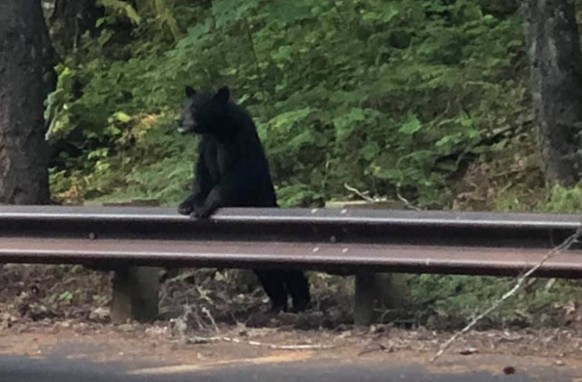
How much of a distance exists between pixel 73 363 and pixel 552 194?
A: 4.61 metres

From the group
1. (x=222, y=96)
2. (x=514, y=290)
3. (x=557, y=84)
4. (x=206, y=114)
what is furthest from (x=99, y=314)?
(x=557, y=84)

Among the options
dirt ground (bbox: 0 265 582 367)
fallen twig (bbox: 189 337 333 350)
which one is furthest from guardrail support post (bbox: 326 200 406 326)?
fallen twig (bbox: 189 337 333 350)

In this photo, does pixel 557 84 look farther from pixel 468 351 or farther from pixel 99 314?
pixel 99 314

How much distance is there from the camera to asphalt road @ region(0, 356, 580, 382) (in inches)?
233

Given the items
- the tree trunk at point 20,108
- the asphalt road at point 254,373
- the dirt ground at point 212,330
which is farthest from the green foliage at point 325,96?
the asphalt road at point 254,373

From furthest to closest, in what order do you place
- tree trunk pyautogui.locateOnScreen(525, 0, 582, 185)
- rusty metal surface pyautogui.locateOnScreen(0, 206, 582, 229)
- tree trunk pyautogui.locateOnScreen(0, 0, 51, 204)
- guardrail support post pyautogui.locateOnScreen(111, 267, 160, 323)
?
tree trunk pyautogui.locateOnScreen(525, 0, 582, 185), tree trunk pyautogui.locateOnScreen(0, 0, 51, 204), guardrail support post pyautogui.locateOnScreen(111, 267, 160, 323), rusty metal surface pyautogui.locateOnScreen(0, 206, 582, 229)

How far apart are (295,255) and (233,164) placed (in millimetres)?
1487

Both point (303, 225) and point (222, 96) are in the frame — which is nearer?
point (303, 225)

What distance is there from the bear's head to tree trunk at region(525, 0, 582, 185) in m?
3.15

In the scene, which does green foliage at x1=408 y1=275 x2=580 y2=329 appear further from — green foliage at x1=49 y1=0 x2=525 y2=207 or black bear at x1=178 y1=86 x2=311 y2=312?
green foliage at x1=49 y1=0 x2=525 y2=207

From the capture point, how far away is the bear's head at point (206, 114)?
8289 millimetres

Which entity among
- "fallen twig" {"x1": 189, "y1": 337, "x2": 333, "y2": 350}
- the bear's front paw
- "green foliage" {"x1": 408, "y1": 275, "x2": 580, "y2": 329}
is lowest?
"green foliage" {"x1": 408, "y1": 275, "x2": 580, "y2": 329}

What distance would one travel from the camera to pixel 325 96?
1195 cm

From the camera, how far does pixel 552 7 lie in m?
10.0
